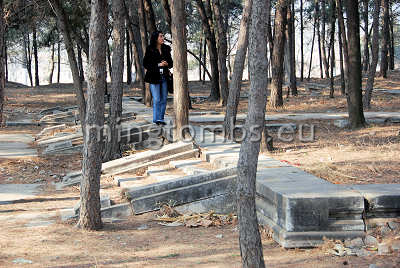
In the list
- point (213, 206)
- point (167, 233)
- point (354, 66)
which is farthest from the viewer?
point (354, 66)

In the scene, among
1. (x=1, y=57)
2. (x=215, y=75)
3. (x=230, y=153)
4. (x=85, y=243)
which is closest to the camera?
(x=85, y=243)

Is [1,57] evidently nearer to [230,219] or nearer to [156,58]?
[156,58]

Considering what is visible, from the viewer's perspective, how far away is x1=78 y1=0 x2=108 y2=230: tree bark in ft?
20.6

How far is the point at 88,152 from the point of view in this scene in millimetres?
6320

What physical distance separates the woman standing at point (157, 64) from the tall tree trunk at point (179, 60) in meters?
0.91

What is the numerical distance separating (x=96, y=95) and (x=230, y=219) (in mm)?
2271

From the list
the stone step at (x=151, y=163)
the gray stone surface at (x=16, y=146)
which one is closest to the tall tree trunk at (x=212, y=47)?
the gray stone surface at (x=16, y=146)

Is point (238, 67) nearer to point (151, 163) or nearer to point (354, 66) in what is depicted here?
point (151, 163)

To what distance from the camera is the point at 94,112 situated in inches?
249

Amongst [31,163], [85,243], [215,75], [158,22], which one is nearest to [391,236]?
[85,243]

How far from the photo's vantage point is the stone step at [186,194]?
711 cm

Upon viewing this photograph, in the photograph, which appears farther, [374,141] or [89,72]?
[374,141]

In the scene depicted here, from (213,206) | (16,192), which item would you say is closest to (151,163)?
(16,192)

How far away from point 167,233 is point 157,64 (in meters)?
4.71
